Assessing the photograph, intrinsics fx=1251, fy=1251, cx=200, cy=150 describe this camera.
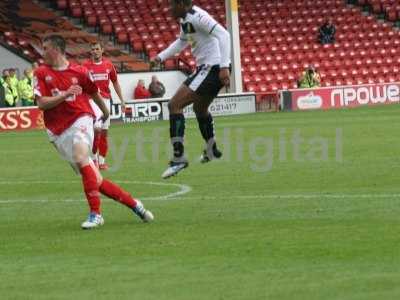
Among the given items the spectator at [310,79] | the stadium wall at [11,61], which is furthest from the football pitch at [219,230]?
the spectator at [310,79]

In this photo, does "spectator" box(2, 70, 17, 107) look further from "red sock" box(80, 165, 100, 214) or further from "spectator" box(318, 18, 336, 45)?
"red sock" box(80, 165, 100, 214)

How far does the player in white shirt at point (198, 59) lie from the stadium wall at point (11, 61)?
1007 inches

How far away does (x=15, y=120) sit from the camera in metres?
34.7

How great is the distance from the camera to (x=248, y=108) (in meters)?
40.5

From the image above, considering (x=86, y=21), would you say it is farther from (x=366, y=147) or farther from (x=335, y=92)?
(x=366, y=147)

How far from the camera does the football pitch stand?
8477 mm

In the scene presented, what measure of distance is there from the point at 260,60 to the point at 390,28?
6.81 m

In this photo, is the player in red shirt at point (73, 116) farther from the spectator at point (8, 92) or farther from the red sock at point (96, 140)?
the spectator at point (8, 92)

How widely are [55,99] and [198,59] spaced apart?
3932 millimetres

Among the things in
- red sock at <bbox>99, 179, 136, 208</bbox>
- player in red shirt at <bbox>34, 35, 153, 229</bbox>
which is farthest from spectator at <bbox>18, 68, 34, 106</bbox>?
red sock at <bbox>99, 179, 136, 208</bbox>

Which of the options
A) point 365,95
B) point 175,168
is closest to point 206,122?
point 175,168

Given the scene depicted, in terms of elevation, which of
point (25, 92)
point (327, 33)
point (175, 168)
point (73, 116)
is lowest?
point (25, 92)

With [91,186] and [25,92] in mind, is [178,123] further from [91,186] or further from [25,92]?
[25,92]

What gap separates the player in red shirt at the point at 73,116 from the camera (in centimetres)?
1187
